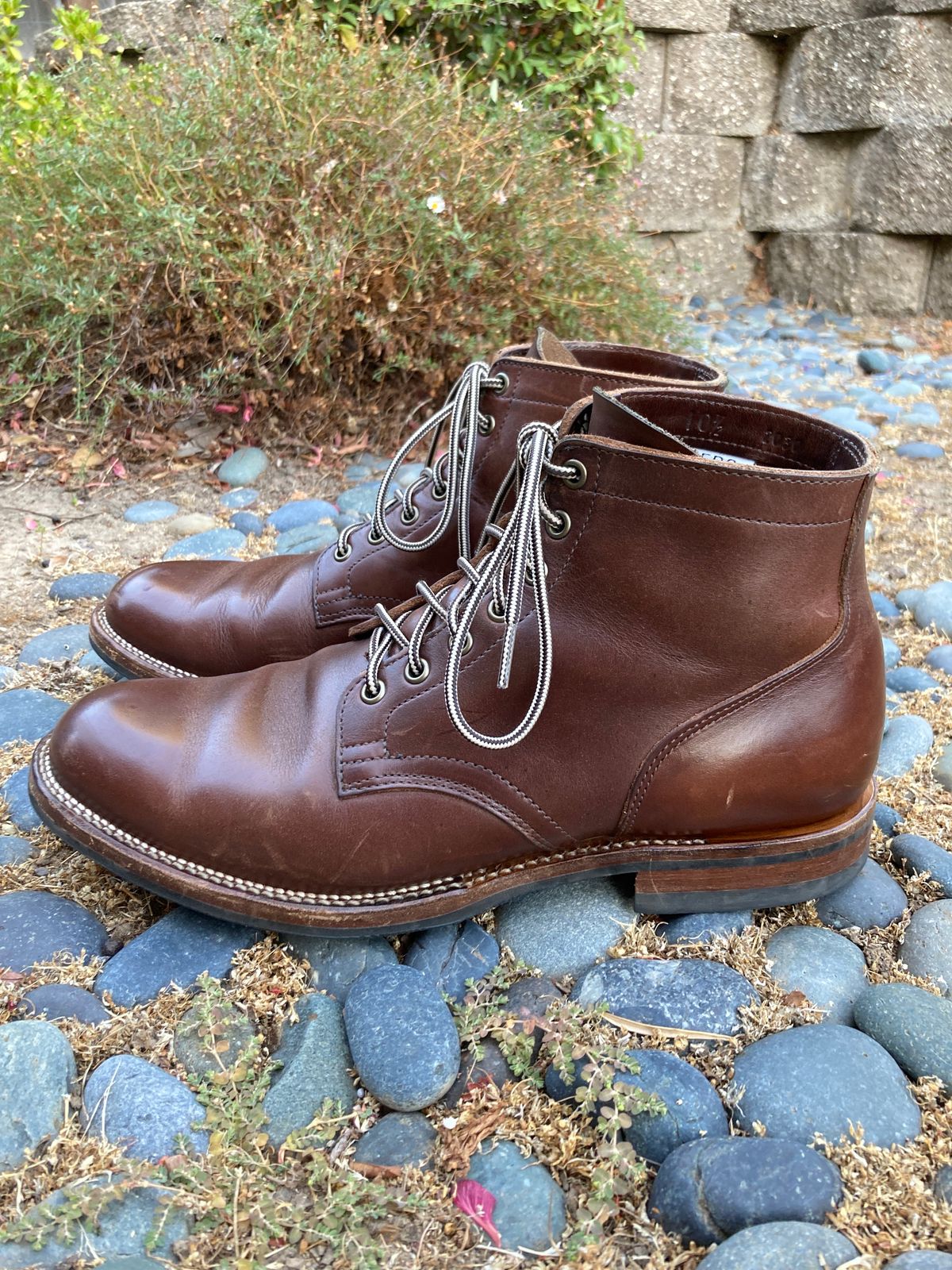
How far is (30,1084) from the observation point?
1086 millimetres

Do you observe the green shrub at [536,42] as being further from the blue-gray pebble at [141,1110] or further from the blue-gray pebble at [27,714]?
the blue-gray pebble at [141,1110]

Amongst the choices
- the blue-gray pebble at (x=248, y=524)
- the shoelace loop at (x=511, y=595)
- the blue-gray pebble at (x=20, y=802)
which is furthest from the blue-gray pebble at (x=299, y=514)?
the shoelace loop at (x=511, y=595)

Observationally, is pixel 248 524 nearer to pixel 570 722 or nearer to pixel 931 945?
pixel 570 722

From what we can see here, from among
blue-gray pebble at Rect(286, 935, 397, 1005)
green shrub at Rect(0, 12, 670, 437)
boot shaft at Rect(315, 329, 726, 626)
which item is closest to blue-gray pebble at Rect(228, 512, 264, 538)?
green shrub at Rect(0, 12, 670, 437)

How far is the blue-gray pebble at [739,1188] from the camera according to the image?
97 centimetres

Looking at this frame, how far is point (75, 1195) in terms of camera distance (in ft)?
3.19

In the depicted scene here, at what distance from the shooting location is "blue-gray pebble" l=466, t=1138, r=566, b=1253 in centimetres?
99

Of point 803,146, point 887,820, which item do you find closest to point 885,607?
point 887,820

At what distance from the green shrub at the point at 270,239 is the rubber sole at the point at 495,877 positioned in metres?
2.09

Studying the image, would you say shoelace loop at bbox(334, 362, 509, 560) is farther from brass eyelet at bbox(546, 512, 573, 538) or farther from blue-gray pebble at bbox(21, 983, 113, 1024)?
blue-gray pebble at bbox(21, 983, 113, 1024)

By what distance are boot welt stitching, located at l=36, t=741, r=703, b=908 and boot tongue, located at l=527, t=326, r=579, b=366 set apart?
2.89ft

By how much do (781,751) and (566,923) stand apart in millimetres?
395

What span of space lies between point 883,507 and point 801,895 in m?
2.06

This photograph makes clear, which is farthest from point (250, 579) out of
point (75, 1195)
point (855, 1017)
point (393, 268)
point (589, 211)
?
point (589, 211)
